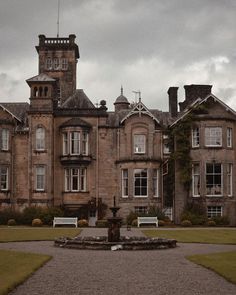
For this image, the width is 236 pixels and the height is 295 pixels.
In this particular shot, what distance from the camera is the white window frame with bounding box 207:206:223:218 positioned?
4847cm

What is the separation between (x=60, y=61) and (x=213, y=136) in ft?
65.3

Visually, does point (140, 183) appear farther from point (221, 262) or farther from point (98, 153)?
point (221, 262)

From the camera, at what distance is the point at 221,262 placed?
1969cm

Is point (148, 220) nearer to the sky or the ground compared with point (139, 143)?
nearer to the ground

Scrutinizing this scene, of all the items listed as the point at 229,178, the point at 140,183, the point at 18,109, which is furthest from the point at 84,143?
the point at 229,178

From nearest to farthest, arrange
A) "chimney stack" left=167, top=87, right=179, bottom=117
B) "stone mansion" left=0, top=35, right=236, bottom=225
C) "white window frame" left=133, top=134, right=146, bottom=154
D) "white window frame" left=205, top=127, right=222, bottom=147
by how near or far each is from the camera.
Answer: "white window frame" left=205, top=127, right=222, bottom=147 → "stone mansion" left=0, top=35, right=236, bottom=225 → "white window frame" left=133, top=134, right=146, bottom=154 → "chimney stack" left=167, top=87, right=179, bottom=117

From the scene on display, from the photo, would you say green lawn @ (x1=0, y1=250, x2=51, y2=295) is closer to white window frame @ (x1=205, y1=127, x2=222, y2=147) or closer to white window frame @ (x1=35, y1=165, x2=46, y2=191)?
white window frame @ (x1=35, y1=165, x2=46, y2=191)

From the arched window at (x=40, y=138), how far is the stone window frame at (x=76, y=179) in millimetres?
2980

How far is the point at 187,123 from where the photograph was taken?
162 ft

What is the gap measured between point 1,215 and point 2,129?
781 centimetres

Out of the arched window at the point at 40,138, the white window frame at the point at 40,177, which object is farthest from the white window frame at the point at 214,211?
the arched window at the point at 40,138

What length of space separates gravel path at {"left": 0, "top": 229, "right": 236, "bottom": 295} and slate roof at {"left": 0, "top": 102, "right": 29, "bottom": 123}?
101 ft

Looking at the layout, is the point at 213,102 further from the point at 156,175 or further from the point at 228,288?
the point at 228,288

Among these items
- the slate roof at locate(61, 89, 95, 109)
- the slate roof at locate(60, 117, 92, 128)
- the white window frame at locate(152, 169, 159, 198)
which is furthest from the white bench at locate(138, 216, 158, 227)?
the slate roof at locate(61, 89, 95, 109)
